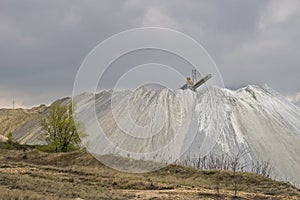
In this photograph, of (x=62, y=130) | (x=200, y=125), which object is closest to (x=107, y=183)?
(x=62, y=130)

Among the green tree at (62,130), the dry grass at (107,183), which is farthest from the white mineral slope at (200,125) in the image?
the dry grass at (107,183)

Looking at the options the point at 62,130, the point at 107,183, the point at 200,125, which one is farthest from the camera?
the point at 200,125

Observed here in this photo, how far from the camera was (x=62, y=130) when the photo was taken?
5666 cm

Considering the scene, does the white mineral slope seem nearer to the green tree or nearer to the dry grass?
the green tree

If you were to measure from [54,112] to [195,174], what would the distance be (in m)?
25.4

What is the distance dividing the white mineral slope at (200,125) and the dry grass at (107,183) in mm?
8271

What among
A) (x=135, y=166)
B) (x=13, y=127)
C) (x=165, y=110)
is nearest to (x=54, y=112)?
(x=165, y=110)

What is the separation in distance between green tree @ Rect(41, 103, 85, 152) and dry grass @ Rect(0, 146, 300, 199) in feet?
27.7

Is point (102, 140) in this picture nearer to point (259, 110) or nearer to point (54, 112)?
point (54, 112)

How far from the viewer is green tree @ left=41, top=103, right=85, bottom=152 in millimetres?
56531

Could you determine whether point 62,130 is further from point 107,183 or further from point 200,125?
point 107,183

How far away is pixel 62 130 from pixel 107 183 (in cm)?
2891

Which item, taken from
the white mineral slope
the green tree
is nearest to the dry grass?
the white mineral slope

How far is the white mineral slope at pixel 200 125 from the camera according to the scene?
51.4 m
